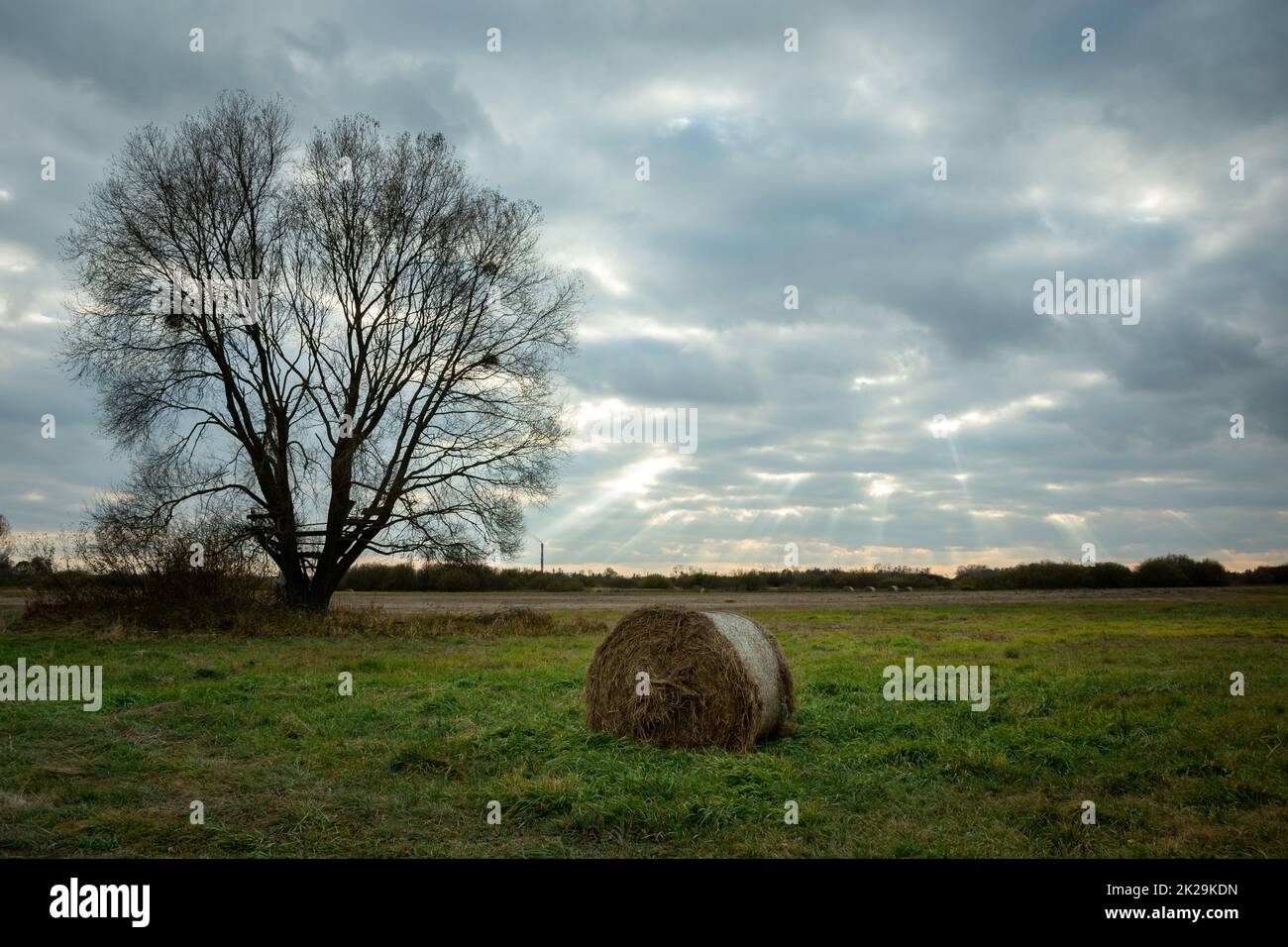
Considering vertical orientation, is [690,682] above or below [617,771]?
above

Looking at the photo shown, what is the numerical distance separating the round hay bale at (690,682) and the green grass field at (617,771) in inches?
14.8

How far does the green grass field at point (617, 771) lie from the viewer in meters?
6.01

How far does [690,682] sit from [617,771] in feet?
5.59

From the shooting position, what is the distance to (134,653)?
649 inches

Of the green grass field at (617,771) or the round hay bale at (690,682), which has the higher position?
the round hay bale at (690,682)

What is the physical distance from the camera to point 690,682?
29.8ft

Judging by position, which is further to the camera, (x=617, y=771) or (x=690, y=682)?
(x=690, y=682)

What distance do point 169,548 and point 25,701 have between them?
1137cm

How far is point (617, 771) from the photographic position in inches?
298

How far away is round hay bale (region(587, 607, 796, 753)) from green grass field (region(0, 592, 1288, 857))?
0.38 meters

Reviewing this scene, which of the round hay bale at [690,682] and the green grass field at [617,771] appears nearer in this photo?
the green grass field at [617,771]

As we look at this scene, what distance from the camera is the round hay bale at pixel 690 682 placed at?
347 inches
